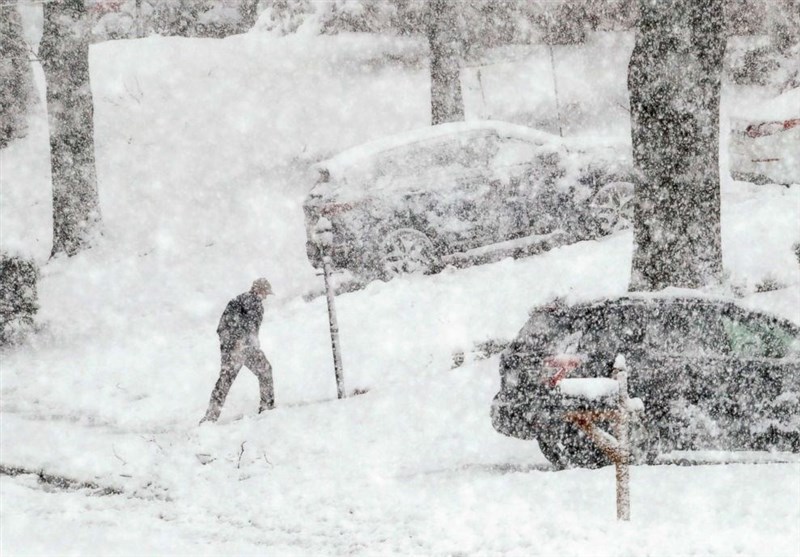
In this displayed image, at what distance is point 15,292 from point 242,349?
5.27 metres

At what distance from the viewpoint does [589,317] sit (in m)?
8.91

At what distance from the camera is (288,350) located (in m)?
13.7

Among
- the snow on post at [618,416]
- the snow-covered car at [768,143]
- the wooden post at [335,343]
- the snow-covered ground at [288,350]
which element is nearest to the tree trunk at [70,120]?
the snow-covered ground at [288,350]

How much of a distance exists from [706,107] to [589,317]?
3.91 m

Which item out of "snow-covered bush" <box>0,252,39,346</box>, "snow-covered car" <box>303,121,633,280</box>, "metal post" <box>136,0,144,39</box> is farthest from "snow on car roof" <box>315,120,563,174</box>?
"metal post" <box>136,0,144,39</box>

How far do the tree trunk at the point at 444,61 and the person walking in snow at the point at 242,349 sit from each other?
28.4ft

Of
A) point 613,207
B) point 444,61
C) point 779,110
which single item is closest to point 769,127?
point 779,110

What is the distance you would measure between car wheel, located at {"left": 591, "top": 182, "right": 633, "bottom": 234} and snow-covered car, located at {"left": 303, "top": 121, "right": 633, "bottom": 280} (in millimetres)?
15

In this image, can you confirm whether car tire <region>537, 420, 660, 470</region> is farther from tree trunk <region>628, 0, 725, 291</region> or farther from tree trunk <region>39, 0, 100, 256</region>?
tree trunk <region>39, 0, 100, 256</region>

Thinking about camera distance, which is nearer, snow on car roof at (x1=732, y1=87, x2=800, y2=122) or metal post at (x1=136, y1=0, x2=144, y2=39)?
snow on car roof at (x1=732, y1=87, x2=800, y2=122)

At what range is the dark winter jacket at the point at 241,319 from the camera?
38.4 feet

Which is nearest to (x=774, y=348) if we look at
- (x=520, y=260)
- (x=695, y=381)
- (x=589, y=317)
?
(x=695, y=381)

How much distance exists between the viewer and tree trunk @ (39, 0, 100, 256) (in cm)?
1917

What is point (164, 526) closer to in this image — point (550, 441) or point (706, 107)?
point (550, 441)
